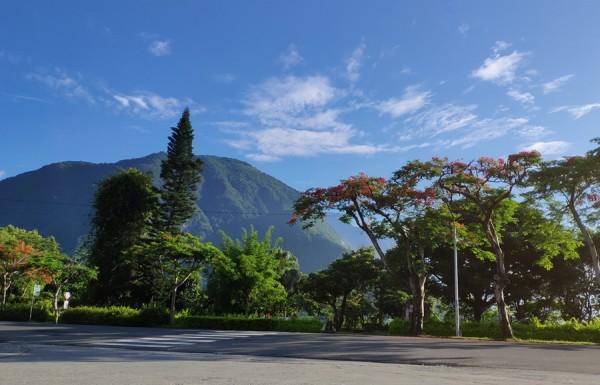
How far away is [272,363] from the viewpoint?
978 centimetres

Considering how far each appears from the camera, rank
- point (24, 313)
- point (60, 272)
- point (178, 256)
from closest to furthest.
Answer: point (178, 256) → point (24, 313) → point (60, 272)

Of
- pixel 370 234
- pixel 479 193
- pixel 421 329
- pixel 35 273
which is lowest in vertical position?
pixel 421 329

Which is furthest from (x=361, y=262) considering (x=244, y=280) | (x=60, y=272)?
(x=60, y=272)

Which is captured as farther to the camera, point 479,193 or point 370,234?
point 370,234

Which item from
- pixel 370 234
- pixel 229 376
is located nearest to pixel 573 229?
pixel 370 234

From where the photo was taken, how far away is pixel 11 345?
12.8 metres

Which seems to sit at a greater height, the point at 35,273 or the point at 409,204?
the point at 409,204

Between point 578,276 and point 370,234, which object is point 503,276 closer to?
point 370,234

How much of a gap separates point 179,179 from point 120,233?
6.05 metres

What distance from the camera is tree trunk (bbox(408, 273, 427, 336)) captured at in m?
22.1

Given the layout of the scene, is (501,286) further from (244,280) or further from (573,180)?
(244,280)

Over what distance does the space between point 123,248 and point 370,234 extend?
58.7 ft

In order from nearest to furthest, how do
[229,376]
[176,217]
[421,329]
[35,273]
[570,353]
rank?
1. [229,376]
2. [570,353]
3. [421,329]
4. [35,273]
5. [176,217]

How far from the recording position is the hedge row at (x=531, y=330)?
64.9 feet
